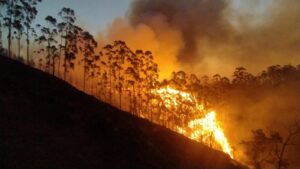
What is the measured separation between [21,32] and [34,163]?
75318mm

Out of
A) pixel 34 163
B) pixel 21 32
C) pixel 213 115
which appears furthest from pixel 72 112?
pixel 213 115

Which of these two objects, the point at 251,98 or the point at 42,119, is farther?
the point at 251,98

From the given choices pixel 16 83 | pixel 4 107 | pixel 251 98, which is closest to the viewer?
pixel 4 107

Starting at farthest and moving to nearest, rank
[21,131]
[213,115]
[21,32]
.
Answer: [213,115] → [21,32] → [21,131]

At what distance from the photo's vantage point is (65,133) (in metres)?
75.1

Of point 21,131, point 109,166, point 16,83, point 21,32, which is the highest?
point 21,32

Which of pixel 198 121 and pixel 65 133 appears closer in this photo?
pixel 65 133

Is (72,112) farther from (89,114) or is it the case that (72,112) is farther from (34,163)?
(34,163)

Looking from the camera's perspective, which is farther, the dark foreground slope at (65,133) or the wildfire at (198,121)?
the wildfire at (198,121)

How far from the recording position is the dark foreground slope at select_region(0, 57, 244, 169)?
63406mm

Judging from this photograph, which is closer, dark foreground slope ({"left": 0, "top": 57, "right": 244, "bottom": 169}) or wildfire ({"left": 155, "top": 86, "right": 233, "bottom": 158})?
dark foreground slope ({"left": 0, "top": 57, "right": 244, "bottom": 169})

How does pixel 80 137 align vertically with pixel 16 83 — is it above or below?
below

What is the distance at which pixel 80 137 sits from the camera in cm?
7700

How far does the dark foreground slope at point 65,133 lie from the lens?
63.4 meters
